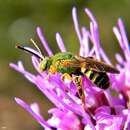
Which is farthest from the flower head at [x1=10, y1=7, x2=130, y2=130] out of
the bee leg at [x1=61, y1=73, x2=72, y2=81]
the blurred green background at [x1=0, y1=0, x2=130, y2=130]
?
the blurred green background at [x1=0, y1=0, x2=130, y2=130]

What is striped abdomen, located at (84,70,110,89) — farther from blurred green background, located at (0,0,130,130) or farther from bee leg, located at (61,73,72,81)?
blurred green background, located at (0,0,130,130)

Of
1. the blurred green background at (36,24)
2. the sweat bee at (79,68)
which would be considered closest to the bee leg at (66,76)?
the sweat bee at (79,68)

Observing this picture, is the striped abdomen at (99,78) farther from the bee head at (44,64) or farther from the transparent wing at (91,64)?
the bee head at (44,64)

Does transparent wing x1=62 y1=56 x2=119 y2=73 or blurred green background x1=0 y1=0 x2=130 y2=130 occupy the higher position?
blurred green background x1=0 y1=0 x2=130 y2=130

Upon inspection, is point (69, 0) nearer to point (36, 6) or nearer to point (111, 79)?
point (36, 6)

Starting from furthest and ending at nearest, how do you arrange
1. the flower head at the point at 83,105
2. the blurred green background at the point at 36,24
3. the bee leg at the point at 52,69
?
the blurred green background at the point at 36,24
the bee leg at the point at 52,69
the flower head at the point at 83,105

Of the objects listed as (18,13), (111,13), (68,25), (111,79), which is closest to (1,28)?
(18,13)
